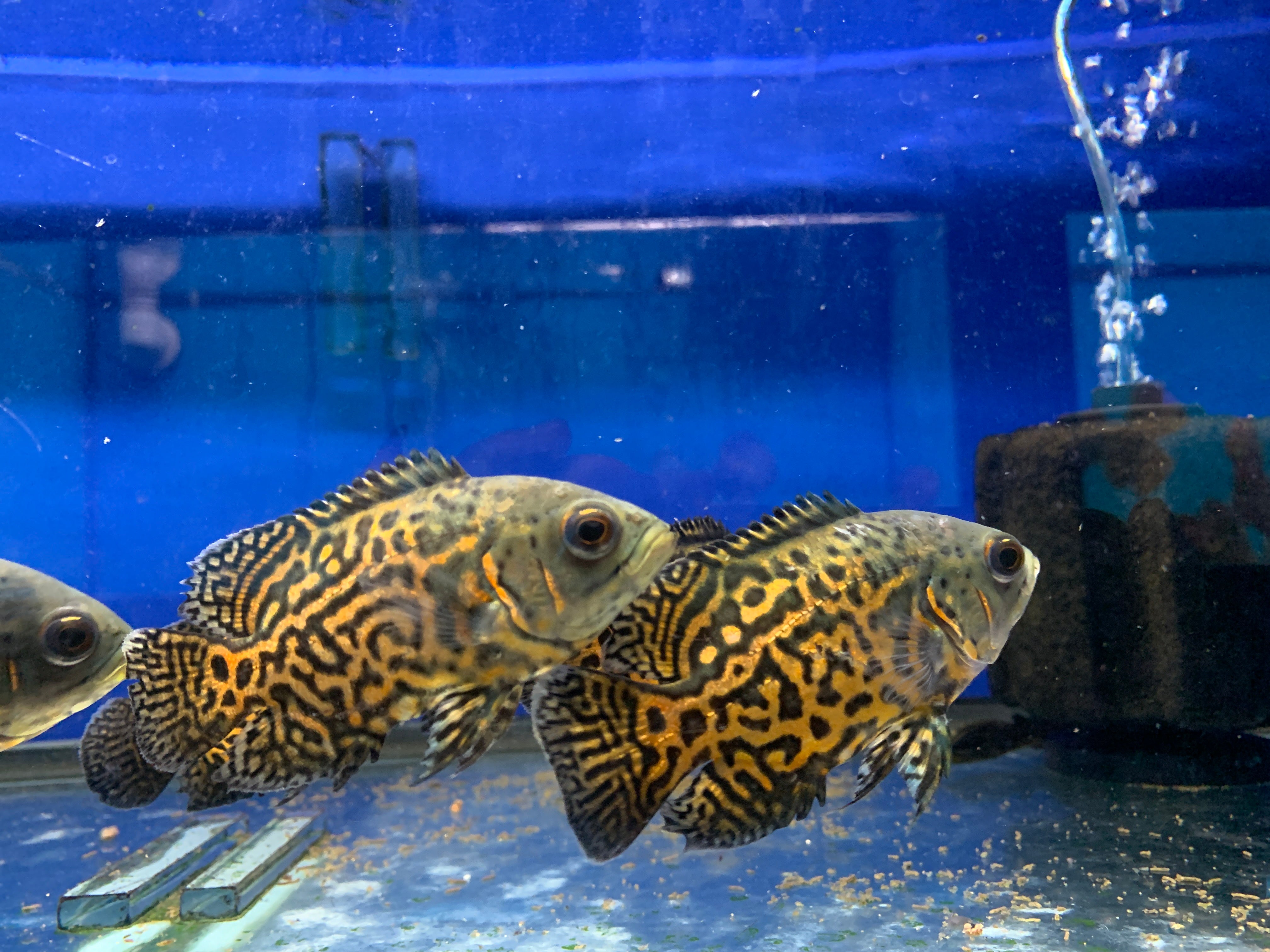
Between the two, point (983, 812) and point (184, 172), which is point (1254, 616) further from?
point (184, 172)

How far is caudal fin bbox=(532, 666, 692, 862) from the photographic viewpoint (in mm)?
1633

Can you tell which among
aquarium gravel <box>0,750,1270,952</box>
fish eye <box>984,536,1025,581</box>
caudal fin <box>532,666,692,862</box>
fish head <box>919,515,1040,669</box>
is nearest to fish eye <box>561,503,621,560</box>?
caudal fin <box>532,666,692,862</box>

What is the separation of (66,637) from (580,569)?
1299 mm

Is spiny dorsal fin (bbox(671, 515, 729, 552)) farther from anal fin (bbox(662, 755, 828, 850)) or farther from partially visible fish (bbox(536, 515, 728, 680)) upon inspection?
anal fin (bbox(662, 755, 828, 850))

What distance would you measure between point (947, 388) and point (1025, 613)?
139cm

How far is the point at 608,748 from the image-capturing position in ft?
5.47

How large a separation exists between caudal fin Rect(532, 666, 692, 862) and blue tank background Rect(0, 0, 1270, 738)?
3160mm

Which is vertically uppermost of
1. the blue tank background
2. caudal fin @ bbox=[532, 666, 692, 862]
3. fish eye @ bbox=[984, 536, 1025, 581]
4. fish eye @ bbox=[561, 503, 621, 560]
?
the blue tank background

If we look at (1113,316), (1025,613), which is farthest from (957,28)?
(1025,613)

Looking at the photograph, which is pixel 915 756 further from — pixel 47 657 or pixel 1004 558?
pixel 47 657

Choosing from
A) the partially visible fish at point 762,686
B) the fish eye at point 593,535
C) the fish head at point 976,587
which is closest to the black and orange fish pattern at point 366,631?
the fish eye at point 593,535

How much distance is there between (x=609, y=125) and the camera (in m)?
5.29

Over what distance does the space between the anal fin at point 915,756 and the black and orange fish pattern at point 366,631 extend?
0.61 metres

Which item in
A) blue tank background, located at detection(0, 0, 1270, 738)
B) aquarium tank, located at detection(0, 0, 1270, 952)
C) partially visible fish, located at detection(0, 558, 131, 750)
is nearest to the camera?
partially visible fish, located at detection(0, 558, 131, 750)
